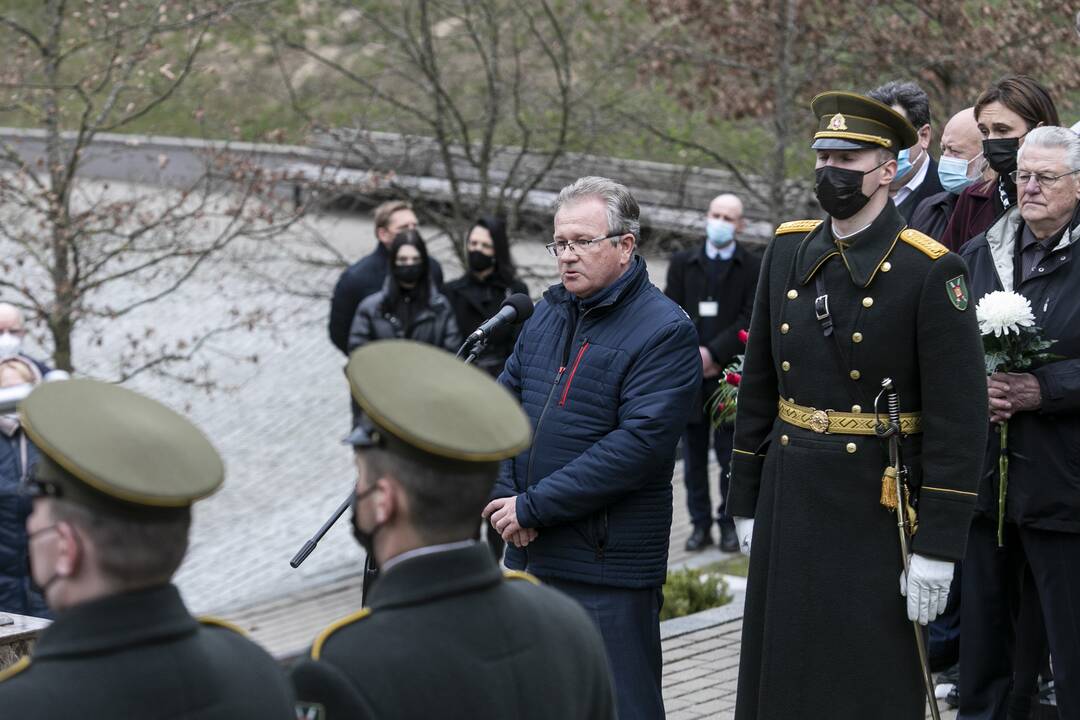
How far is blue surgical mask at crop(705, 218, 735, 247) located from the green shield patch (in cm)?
540

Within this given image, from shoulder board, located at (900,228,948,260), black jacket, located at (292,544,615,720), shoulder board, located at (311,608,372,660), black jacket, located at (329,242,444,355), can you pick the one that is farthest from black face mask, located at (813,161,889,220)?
black jacket, located at (329,242,444,355)

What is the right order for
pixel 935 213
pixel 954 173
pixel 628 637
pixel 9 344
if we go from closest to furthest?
pixel 628 637 < pixel 935 213 < pixel 954 173 < pixel 9 344

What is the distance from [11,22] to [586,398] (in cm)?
671

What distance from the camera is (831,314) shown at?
4.75 metres

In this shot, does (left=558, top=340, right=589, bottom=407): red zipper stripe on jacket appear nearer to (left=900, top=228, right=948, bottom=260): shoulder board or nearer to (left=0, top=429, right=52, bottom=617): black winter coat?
(left=900, top=228, right=948, bottom=260): shoulder board

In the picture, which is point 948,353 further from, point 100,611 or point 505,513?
point 100,611

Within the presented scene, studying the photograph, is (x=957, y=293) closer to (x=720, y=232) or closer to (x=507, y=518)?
(x=507, y=518)

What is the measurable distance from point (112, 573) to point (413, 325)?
7256mm

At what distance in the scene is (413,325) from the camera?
962 centimetres

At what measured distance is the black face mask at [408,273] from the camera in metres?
9.64

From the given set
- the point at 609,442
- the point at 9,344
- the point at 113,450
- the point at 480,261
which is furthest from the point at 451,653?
the point at 480,261

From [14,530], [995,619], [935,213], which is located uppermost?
[935,213]

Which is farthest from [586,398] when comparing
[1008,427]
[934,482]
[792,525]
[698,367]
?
[1008,427]

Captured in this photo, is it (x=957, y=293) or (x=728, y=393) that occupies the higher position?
(x=957, y=293)
